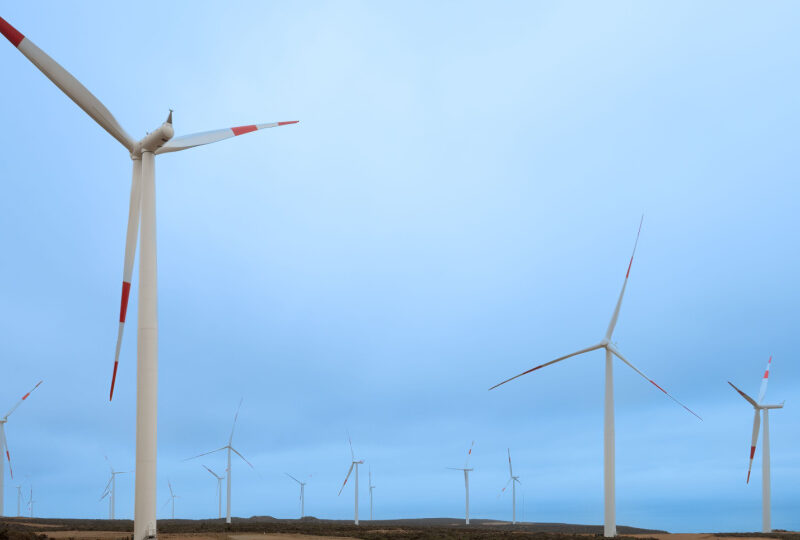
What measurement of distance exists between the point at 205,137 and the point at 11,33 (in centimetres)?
777

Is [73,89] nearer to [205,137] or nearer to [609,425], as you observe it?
[205,137]

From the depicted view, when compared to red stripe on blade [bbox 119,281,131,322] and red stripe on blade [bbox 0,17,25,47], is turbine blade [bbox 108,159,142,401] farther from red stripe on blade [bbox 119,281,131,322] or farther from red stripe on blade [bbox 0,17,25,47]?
red stripe on blade [bbox 0,17,25,47]

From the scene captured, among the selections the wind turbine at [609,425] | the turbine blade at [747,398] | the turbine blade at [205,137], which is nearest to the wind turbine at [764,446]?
the turbine blade at [747,398]

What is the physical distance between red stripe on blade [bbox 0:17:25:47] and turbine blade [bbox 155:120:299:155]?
5.76 meters

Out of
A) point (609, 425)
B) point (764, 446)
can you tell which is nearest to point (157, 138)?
point (609, 425)

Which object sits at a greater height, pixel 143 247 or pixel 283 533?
pixel 143 247

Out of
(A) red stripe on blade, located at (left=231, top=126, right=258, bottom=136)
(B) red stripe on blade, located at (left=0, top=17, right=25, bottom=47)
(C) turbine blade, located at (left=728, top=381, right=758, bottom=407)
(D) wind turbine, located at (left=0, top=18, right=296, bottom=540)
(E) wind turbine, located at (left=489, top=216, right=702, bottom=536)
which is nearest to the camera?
(D) wind turbine, located at (left=0, top=18, right=296, bottom=540)

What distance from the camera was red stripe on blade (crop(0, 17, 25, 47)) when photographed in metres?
26.8

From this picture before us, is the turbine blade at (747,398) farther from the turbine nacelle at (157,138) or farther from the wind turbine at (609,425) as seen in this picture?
the turbine nacelle at (157,138)

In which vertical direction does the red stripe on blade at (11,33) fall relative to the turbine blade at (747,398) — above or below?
above

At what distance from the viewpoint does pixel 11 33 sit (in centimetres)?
2720

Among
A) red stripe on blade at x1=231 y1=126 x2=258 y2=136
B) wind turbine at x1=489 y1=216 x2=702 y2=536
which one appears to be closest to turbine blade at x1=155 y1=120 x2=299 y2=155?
red stripe on blade at x1=231 y1=126 x2=258 y2=136

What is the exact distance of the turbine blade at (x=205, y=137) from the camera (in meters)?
30.3

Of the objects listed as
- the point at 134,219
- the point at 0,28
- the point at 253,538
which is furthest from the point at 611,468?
the point at 0,28
